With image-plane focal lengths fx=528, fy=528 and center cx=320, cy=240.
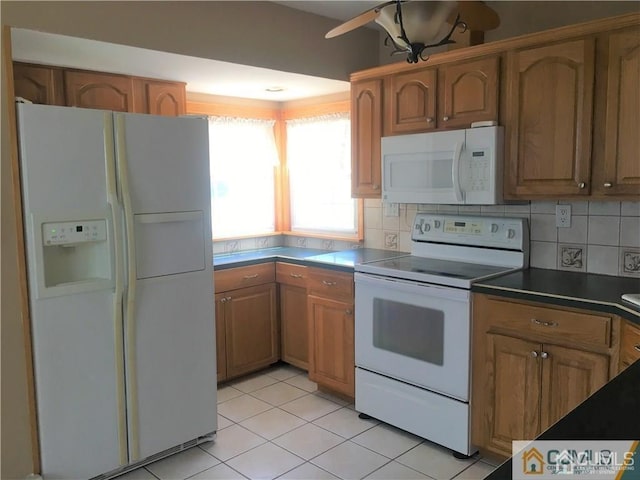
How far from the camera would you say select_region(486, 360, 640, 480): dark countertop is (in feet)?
3.59

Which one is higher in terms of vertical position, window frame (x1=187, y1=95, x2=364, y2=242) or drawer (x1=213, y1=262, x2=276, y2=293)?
window frame (x1=187, y1=95, x2=364, y2=242)

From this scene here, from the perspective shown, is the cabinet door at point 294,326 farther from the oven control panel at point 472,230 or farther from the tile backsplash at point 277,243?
the oven control panel at point 472,230

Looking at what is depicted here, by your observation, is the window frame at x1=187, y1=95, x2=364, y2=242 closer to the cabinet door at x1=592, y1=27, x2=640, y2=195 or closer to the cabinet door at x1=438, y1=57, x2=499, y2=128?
the cabinet door at x1=438, y1=57, x2=499, y2=128

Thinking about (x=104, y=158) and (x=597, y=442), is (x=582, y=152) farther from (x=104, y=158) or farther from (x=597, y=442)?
(x=104, y=158)

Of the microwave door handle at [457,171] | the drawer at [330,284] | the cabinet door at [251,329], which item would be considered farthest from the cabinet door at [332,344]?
the microwave door handle at [457,171]

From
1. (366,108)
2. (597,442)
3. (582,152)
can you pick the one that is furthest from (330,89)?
(597,442)

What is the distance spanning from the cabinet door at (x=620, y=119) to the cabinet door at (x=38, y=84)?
2.77m

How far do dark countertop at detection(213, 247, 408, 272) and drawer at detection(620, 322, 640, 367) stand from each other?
147cm

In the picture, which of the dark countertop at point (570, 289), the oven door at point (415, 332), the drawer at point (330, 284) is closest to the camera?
the dark countertop at point (570, 289)

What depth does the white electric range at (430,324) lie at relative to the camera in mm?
2662

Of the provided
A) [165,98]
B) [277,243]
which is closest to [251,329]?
[277,243]

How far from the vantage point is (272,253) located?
415 centimetres

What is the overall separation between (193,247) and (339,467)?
1344 millimetres

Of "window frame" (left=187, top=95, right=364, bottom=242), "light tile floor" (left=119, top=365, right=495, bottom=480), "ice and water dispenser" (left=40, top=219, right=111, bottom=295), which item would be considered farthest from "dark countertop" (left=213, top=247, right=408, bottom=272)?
"ice and water dispenser" (left=40, top=219, right=111, bottom=295)
